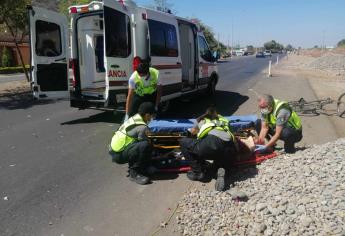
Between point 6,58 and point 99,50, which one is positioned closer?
point 99,50

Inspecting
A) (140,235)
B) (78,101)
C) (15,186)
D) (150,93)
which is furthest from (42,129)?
(140,235)

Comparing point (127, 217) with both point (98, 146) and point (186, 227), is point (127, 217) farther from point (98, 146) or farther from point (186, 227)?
point (98, 146)

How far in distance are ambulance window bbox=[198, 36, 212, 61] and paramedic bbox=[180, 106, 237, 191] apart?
7047 mm

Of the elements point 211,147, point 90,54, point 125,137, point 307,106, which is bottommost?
point 307,106

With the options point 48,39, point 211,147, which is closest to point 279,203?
point 211,147

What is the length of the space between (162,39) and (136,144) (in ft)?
15.5

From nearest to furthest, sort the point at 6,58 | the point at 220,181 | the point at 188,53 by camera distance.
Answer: the point at 220,181
the point at 188,53
the point at 6,58

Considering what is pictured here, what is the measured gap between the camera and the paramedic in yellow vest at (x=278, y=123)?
6273 millimetres

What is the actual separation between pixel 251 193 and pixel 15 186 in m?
3.31

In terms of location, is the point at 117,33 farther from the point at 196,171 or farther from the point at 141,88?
the point at 196,171

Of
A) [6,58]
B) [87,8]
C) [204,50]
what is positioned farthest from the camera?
[6,58]

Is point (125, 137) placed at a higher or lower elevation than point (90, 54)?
lower

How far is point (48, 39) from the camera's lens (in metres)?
9.82

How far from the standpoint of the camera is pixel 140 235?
424 cm
